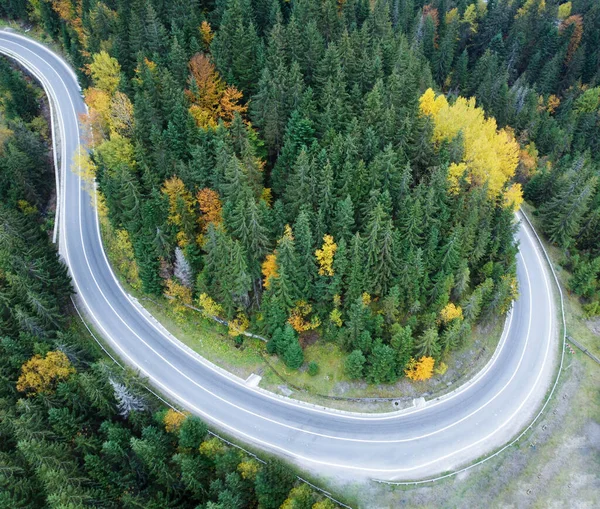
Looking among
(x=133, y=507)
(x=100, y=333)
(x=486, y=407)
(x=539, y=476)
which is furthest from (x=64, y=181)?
(x=539, y=476)

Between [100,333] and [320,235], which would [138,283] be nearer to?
[100,333]

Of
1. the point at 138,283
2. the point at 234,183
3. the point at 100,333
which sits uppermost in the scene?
the point at 234,183

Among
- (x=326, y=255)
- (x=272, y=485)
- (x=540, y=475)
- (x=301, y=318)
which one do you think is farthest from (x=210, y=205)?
(x=540, y=475)

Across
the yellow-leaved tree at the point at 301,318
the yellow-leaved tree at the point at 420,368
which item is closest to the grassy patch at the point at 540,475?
the yellow-leaved tree at the point at 420,368

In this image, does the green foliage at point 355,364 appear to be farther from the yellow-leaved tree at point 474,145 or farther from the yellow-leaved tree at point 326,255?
the yellow-leaved tree at point 474,145

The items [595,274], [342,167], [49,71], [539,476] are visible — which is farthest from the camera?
[49,71]
